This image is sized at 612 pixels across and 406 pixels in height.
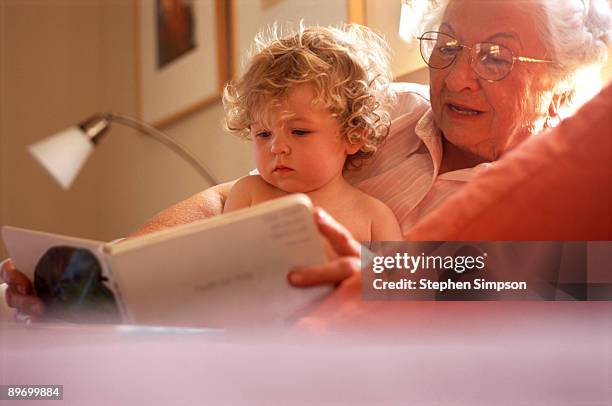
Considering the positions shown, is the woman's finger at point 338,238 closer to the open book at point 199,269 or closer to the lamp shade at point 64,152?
the open book at point 199,269

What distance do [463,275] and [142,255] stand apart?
0.36 metres

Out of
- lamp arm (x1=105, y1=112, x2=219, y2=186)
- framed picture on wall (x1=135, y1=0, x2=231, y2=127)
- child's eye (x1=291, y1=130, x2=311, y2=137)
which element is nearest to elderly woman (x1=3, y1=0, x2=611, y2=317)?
child's eye (x1=291, y1=130, x2=311, y2=137)

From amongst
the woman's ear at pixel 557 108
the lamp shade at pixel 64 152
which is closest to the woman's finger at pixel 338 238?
the woman's ear at pixel 557 108

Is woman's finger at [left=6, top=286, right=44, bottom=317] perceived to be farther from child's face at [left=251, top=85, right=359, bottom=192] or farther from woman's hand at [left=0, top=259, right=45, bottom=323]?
child's face at [left=251, top=85, right=359, bottom=192]

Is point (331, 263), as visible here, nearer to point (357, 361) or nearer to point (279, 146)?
point (357, 361)

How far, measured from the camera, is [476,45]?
3.63 feet

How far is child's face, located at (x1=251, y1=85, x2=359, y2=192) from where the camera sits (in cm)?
109

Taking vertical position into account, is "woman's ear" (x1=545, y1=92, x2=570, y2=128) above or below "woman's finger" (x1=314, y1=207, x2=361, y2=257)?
above

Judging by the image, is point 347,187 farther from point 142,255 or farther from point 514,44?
point 142,255

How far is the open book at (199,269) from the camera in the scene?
744 mm

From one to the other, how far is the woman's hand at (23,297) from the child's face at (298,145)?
0.38m

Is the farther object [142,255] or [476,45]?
[476,45]

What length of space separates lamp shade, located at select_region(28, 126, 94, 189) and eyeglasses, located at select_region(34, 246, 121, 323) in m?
0.86

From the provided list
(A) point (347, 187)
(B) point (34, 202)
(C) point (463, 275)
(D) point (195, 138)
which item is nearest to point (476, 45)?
(A) point (347, 187)
